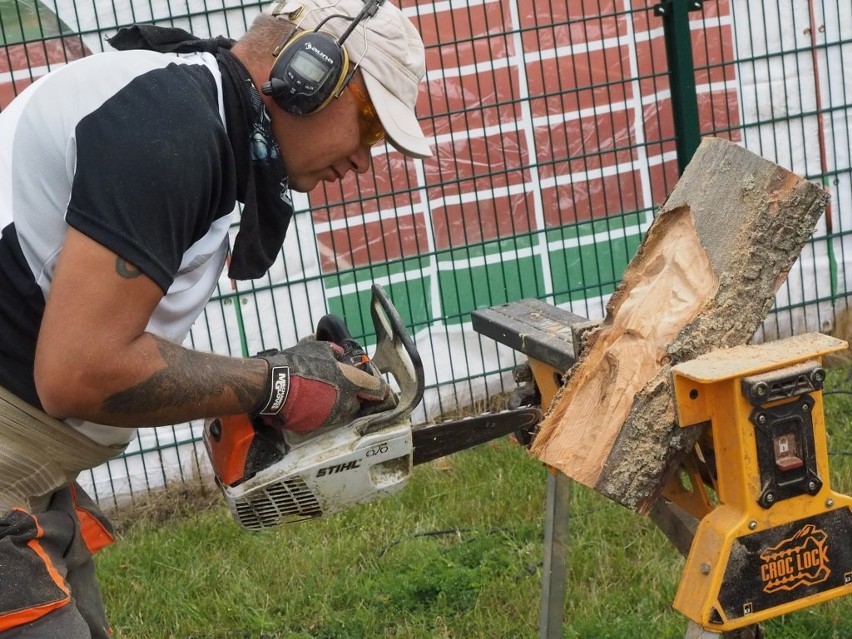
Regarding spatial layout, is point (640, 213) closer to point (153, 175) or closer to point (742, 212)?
point (742, 212)

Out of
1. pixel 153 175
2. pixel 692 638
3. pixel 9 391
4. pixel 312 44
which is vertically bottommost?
pixel 692 638

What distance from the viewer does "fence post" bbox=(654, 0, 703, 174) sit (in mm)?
4980

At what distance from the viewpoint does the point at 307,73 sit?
204 cm

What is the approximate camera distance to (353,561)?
405 centimetres

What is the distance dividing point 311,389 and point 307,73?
2.28 ft

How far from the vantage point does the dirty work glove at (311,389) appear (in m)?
2.18

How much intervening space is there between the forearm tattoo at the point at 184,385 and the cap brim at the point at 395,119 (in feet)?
2.02

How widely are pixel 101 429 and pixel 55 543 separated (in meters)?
0.30

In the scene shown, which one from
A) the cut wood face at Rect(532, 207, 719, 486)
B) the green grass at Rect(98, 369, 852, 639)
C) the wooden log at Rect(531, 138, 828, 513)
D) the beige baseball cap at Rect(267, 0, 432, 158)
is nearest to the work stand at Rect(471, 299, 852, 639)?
the wooden log at Rect(531, 138, 828, 513)

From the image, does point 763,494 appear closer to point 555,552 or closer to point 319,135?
point 555,552

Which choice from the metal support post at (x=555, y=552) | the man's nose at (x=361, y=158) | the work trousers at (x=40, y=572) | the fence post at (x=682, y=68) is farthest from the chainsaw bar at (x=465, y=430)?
the fence post at (x=682, y=68)

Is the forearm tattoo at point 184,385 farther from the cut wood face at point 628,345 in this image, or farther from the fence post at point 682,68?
the fence post at point 682,68

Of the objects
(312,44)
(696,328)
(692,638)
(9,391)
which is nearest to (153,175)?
(312,44)

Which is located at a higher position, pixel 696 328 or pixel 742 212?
pixel 742 212
